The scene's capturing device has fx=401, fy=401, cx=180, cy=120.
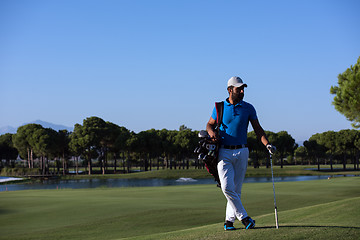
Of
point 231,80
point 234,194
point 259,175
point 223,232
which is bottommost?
point 259,175

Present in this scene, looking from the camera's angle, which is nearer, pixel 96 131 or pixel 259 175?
pixel 259 175

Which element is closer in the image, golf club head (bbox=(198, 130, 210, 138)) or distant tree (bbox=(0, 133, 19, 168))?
golf club head (bbox=(198, 130, 210, 138))

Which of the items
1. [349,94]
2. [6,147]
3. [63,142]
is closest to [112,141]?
[63,142]

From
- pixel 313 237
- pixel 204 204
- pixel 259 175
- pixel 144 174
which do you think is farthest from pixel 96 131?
pixel 313 237

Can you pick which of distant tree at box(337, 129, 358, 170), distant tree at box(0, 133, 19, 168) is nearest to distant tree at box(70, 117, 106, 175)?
distant tree at box(0, 133, 19, 168)

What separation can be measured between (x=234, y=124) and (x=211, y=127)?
46 cm

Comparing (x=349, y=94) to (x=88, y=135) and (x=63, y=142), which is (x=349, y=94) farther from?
(x=63, y=142)

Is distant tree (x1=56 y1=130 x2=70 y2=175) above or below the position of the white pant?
above

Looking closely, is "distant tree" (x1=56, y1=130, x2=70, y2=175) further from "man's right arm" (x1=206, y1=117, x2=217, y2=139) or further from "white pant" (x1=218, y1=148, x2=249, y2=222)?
"white pant" (x1=218, y1=148, x2=249, y2=222)

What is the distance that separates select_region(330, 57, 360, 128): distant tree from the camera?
83.4 ft

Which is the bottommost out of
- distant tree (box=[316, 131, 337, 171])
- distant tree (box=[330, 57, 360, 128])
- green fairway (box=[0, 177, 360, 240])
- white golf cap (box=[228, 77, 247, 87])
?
green fairway (box=[0, 177, 360, 240])

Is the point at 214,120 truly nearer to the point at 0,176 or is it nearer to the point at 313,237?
the point at 313,237

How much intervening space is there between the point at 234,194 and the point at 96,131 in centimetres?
9129

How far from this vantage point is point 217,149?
7469mm
